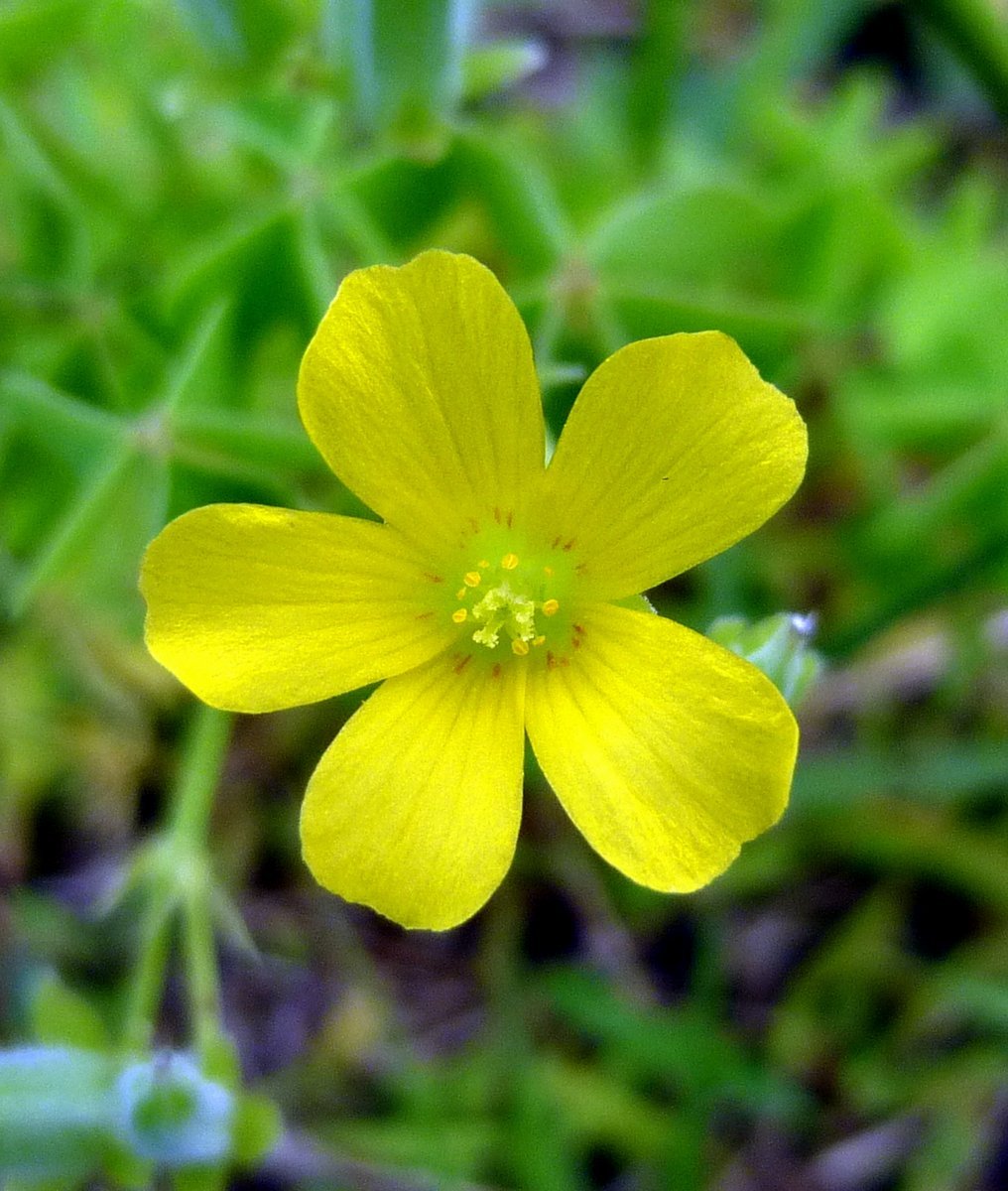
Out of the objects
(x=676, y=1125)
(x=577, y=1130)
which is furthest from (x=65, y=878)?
(x=676, y=1125)

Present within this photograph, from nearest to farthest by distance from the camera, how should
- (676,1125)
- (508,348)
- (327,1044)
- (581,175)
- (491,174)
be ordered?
(508,348), (491,174), (676,1125), (327,1044), (581,175)

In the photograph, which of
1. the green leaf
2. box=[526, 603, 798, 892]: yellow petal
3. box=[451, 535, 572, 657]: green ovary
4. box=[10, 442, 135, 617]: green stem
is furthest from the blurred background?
box=[526, 603, 798, 892]: yellow petal

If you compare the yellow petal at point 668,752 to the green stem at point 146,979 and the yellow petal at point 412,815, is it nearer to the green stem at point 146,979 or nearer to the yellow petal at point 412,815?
the yellow petal at point 412,815

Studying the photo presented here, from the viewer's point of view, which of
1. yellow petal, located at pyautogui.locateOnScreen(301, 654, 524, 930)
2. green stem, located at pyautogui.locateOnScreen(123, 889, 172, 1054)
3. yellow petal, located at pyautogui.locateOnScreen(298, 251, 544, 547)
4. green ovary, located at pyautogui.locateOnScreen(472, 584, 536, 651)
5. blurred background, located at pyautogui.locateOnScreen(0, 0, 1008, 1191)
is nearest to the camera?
yellow petal, located at pyautogui.locateOnScreen(298, 251, 544, 547)

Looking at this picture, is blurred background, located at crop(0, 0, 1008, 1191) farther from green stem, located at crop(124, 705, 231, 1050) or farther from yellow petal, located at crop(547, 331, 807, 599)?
yellow petal, located at crop(547, 331, 807, 599)

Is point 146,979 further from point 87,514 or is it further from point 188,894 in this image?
point 87,514

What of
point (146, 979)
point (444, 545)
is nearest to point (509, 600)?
point (444, 545)

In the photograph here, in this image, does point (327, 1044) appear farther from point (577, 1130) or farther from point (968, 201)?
point (968, 201)
